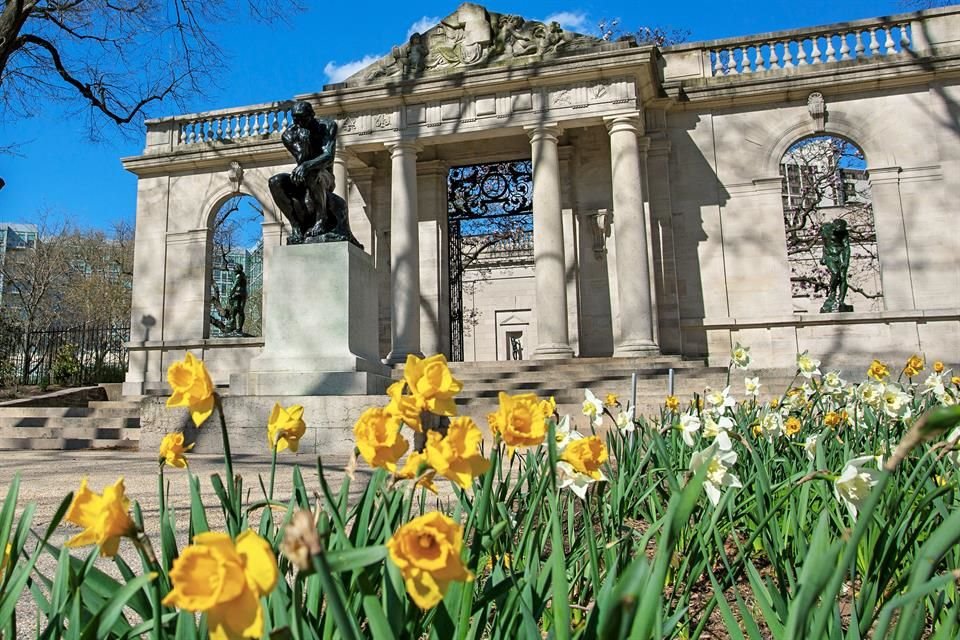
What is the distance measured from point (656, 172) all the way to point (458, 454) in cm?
1524

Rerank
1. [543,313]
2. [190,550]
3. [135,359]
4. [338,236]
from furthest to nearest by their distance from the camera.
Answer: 1. [135,359]
2. [543,313]
3. [338,236]
4. [190,550]

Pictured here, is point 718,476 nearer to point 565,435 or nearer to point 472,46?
point 565,435

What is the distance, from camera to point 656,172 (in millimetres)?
Result: 15273

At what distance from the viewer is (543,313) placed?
1405 cm

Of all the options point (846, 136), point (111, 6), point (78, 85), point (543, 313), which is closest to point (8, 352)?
point (78, 85)

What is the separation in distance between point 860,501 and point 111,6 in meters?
16.8

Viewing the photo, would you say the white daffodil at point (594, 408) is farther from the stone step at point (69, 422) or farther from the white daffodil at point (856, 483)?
the stone step at point (69, 422)

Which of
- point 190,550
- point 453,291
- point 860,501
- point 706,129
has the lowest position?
point 860,501

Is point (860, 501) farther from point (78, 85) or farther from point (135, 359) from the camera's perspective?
point (135, 359)

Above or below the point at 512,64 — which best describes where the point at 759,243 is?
below

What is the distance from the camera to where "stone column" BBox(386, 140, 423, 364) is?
14680mm

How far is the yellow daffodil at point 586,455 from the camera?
4.50 ft

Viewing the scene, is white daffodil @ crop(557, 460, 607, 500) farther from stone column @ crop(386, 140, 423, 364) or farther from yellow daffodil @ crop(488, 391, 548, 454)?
stone column @ crop(386, 140, 423, 364)

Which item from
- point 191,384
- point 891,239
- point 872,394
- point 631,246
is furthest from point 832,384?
point 891,239
